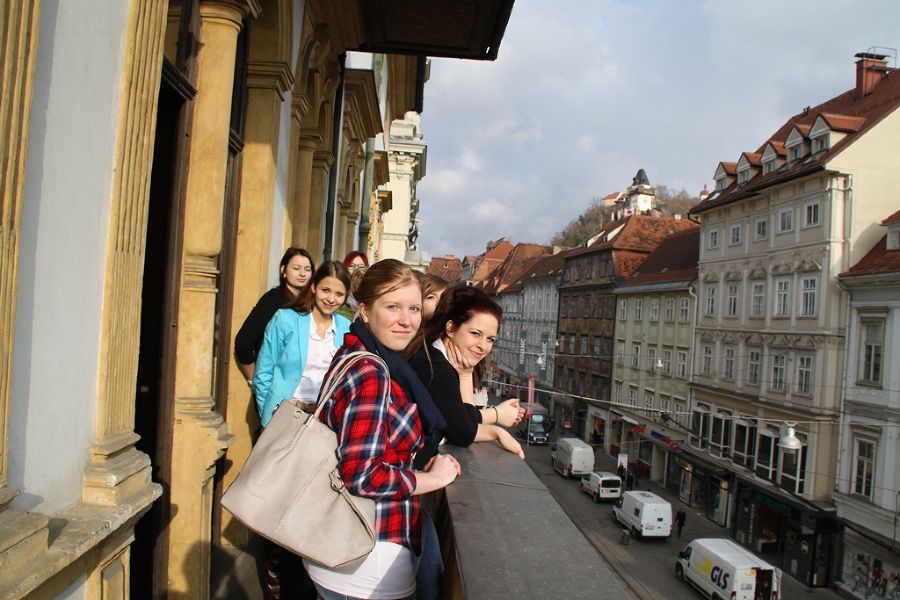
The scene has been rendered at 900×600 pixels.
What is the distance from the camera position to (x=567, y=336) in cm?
5562

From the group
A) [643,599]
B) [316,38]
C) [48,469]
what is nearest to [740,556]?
[643,599]

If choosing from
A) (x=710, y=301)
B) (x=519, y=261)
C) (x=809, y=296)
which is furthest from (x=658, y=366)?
(x=519, y=261)

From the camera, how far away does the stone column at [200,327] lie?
4422 mm

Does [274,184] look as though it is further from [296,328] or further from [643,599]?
[643,599]

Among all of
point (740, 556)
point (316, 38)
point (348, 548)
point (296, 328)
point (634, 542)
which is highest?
point (316, 38)

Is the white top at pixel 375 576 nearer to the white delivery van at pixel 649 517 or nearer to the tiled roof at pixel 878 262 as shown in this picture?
the tiled roof at pixel 878 262

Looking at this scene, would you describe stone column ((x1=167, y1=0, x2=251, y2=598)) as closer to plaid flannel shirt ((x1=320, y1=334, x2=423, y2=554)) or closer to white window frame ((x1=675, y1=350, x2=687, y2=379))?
plaid flannel shirt ((x1=320, y1=334, x2=423, y2=554))

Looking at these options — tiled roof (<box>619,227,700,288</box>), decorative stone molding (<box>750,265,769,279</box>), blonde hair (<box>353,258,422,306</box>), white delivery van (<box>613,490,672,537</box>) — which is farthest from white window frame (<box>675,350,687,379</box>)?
blonde hair (<box>353,258,422,306</box>)

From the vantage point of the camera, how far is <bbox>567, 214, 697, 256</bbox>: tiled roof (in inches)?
1895

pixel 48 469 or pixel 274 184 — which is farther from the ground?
pixel 274 184

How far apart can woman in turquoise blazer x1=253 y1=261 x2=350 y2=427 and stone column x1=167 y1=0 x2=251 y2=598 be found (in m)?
0.35

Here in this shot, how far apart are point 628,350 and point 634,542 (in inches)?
673

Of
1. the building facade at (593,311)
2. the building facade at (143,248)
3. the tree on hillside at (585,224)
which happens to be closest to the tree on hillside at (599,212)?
the tree on hillside at (585,224)

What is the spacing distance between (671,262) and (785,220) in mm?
12500
